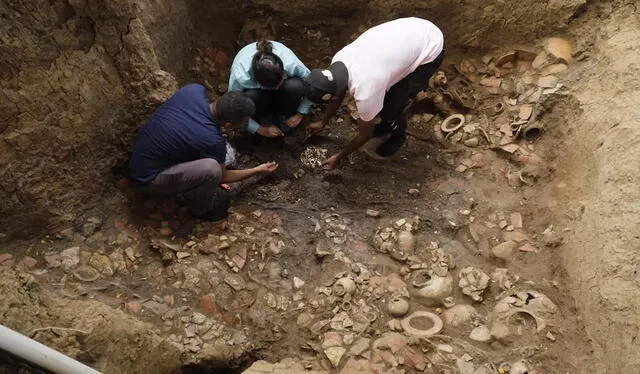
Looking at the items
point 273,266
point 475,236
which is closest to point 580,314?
point 475,236

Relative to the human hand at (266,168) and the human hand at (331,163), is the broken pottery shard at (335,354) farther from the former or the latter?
the human hand at (331,163)

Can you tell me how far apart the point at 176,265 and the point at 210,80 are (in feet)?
5.19

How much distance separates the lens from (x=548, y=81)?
368 cm

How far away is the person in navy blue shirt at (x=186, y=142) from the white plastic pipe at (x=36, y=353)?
141 cm

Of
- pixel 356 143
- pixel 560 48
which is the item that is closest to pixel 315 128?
pixel 356 143

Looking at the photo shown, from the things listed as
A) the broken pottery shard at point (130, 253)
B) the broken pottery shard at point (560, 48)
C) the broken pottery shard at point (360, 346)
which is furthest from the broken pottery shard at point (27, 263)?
the broken pottery shard at point (560, 48)

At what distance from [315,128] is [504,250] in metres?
1.63

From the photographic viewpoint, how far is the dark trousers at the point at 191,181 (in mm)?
2992

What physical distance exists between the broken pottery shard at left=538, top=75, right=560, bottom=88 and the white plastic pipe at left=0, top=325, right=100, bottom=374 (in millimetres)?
3465

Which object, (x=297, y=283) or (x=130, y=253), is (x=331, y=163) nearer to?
(x=297, y=283)

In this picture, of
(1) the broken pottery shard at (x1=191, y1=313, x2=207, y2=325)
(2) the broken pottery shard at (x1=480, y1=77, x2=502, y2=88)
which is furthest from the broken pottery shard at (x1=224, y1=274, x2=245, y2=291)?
(2) the broken pottery shard at (x1=480, y1=77, x2=502, y2=88)

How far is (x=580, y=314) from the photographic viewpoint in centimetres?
271

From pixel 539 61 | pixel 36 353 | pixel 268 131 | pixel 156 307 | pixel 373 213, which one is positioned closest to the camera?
pixel 36 353

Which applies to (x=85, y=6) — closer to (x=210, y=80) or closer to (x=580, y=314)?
(x=210, y=80)
